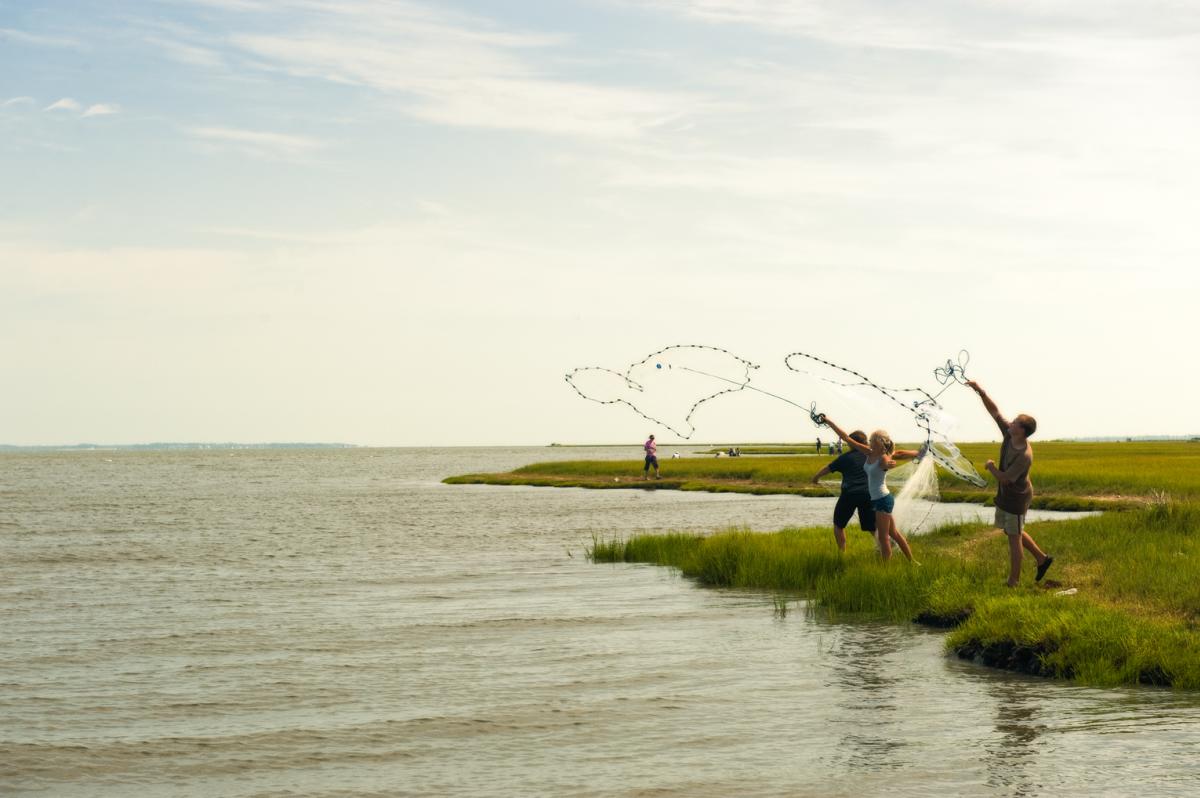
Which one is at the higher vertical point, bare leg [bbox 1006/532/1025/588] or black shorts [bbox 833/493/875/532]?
black shorts [bbox 833/493/875/532]

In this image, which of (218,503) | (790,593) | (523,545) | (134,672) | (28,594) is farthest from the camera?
(218,503)

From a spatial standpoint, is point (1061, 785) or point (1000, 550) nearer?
point (1061, 785)

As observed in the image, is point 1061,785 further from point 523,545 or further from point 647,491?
point 647,491

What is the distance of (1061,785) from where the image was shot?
922 centimetres

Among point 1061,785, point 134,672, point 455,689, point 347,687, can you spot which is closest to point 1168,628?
point 1061,785

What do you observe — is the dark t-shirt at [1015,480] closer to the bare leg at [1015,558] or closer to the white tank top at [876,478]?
the bare leg at [1015,558]

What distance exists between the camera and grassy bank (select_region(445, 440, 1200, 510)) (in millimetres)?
40750

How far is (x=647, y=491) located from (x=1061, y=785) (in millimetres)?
54044

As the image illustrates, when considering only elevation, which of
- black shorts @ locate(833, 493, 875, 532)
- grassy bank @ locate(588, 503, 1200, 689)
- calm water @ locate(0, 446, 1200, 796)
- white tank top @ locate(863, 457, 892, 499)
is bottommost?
calm water @ locate(0, 446, 1200, 796)

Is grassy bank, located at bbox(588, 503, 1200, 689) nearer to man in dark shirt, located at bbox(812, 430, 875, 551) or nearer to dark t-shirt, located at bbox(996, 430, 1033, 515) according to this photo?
man in dark shirt, located at bbox(812, 430, 875, 551)

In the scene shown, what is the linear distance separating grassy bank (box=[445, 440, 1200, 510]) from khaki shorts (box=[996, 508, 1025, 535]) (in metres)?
10.6

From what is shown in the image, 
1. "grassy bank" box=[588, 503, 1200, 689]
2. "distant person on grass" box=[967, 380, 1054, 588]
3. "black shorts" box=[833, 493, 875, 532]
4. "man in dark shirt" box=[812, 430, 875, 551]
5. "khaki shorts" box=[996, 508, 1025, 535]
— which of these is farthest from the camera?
"black shorts" box=[833, 493, 875, 532]

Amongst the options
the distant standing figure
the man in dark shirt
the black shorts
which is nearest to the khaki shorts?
the man in dark shirt

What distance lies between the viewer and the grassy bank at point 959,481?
134ft
